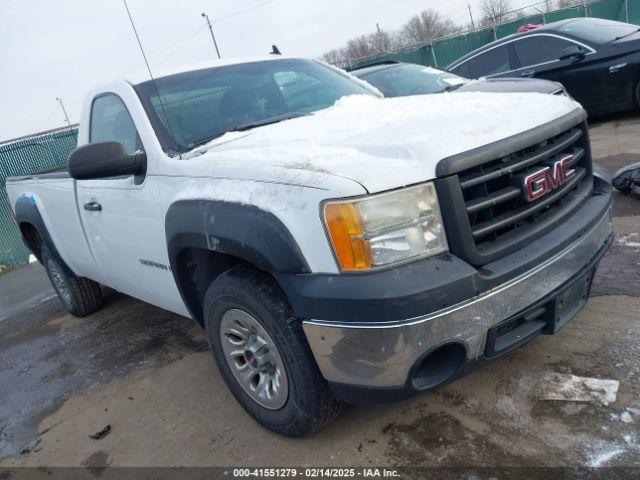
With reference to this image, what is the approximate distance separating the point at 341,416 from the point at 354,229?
46.4 inches

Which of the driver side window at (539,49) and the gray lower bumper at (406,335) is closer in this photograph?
the gray lower bumper at (406,335)

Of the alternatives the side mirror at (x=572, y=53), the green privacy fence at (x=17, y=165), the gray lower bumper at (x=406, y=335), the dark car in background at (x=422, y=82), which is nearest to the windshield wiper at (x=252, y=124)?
the gray lower bumper at (x=406, y=335)

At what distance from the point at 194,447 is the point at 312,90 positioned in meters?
2.27

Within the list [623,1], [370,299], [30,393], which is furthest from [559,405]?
[623,1]

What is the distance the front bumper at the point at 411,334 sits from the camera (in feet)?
6.25

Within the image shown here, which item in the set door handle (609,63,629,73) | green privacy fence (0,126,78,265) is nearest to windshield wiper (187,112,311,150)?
door handle (609,63,629,73)

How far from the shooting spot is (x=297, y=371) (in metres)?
2.20

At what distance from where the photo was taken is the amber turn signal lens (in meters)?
1.91

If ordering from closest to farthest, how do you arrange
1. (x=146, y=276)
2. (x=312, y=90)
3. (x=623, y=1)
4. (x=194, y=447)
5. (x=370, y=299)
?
(x=370, y=299), (x=194, y=447), (x=146, y=276), (x=312, y=90), (x=623, y=1)

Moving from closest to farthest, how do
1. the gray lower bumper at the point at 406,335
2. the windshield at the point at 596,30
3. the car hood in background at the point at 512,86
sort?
the gray lower bumper at the point at 406,335, the car hood in background at the point at 512,86, the windshield at the point at 596,30

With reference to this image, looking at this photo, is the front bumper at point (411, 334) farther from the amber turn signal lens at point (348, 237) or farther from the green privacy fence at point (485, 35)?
the green privacy fence at point (485, 35)

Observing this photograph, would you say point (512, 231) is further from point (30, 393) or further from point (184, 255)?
point (30, 393)

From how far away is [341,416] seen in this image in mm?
2650

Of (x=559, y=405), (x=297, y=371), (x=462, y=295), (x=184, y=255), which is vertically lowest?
(x=559, y=405)
